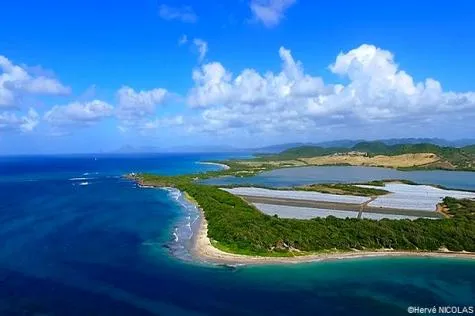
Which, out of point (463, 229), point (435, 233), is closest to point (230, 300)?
point (435, 233)

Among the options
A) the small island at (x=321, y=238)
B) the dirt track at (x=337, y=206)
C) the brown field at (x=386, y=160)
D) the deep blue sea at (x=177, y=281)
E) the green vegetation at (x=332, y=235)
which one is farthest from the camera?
the brown field at (x=386, y=160)

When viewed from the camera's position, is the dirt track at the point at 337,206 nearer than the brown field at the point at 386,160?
Yes

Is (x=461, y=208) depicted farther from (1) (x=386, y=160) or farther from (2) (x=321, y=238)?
(1) (x=386, y=160)

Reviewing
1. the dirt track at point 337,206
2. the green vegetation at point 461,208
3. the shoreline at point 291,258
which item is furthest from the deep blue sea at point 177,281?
the dirt track at point 337,206

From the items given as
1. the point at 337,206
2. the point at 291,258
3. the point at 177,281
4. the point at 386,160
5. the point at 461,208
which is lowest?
the point at 177,281

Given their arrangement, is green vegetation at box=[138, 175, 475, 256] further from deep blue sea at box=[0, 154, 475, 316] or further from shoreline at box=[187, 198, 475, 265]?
deep blue sea at box=[0, 154, 475, 316]

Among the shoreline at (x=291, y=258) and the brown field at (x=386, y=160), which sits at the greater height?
the brown field at (x=386, y=160)

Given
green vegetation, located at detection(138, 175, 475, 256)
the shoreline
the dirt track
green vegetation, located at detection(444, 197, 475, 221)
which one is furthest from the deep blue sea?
the dirt track

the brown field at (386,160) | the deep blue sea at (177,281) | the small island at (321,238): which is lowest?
the deep blue sea at (177,281)

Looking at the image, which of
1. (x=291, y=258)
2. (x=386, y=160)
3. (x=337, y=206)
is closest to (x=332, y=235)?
(x=291, y=258)

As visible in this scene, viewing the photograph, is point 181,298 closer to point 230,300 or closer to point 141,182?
point 230,300

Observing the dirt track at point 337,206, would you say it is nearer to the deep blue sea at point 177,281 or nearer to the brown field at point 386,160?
the deep blue sea at point 177,281

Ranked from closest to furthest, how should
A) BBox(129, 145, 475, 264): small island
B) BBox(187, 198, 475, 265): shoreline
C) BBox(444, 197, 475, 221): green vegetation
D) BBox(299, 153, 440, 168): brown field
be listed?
1. BBox(187, 198, 475, 265): shoreline
2. BBox(129, 145, 475, 264): small island
3. BBox(444, 197, 475, 221): green vegetation
4. BBox(299, 153, 440, 168): brown field
